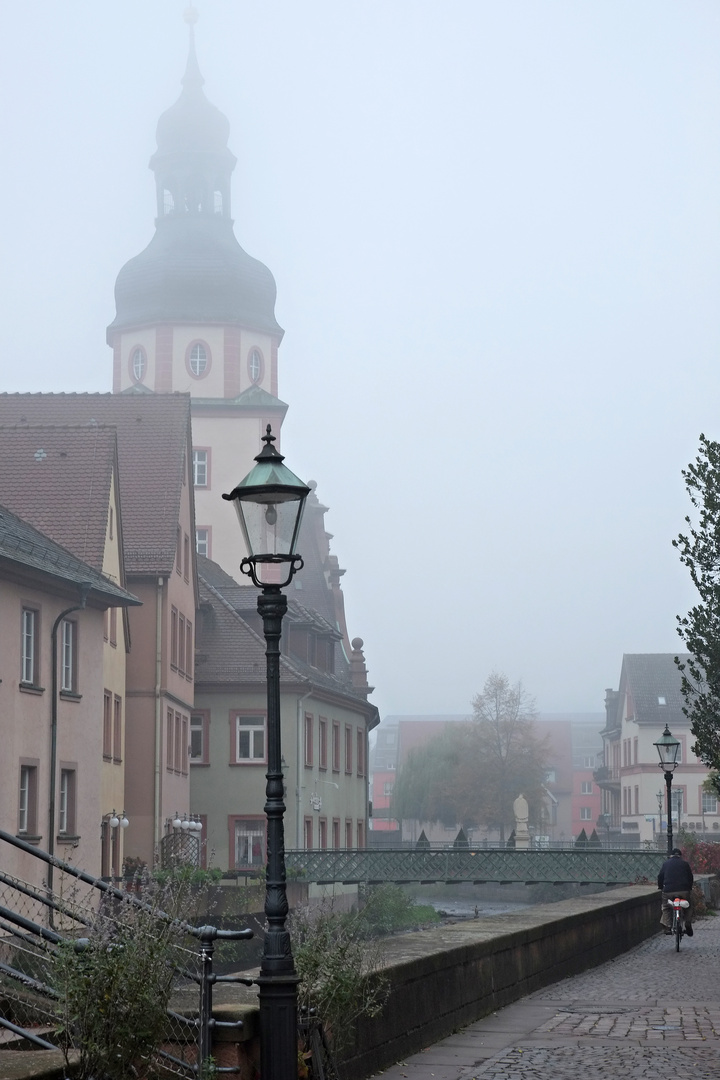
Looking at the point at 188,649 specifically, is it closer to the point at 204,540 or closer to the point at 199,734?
the point at 199,734

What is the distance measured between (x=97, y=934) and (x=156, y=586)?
36.4 m

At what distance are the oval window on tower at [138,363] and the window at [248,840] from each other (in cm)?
2513

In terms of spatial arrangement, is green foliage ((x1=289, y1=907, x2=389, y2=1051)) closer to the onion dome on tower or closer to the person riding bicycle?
the person riding bicycle

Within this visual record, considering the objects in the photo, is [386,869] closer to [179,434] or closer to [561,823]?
[179,434]

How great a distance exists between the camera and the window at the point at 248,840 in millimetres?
52875

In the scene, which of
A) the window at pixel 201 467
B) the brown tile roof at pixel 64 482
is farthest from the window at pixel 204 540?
the brown tile roof at pixel 64 482

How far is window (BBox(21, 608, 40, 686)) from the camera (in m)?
29.7

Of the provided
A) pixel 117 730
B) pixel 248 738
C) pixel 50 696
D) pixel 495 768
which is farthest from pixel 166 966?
pixel 495 768

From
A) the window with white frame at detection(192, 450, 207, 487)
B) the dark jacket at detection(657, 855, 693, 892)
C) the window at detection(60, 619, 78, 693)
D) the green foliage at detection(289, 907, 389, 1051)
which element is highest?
the window with white frame at detection(192, 450, 207, 487)

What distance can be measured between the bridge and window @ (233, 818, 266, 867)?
3.96ft

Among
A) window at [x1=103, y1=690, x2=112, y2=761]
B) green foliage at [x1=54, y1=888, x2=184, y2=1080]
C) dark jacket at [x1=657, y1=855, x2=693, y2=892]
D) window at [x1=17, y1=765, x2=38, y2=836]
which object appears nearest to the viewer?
green foliage at [x1=54, y1=888, x2=184, y2=1080]

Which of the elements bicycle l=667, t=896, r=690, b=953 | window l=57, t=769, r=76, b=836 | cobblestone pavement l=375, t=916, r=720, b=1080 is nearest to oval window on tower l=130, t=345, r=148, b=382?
window l=57, t=769, r=76, b=836

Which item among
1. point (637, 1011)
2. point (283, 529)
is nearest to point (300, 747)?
point (637, 1011)

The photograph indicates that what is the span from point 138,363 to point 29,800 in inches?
1744
